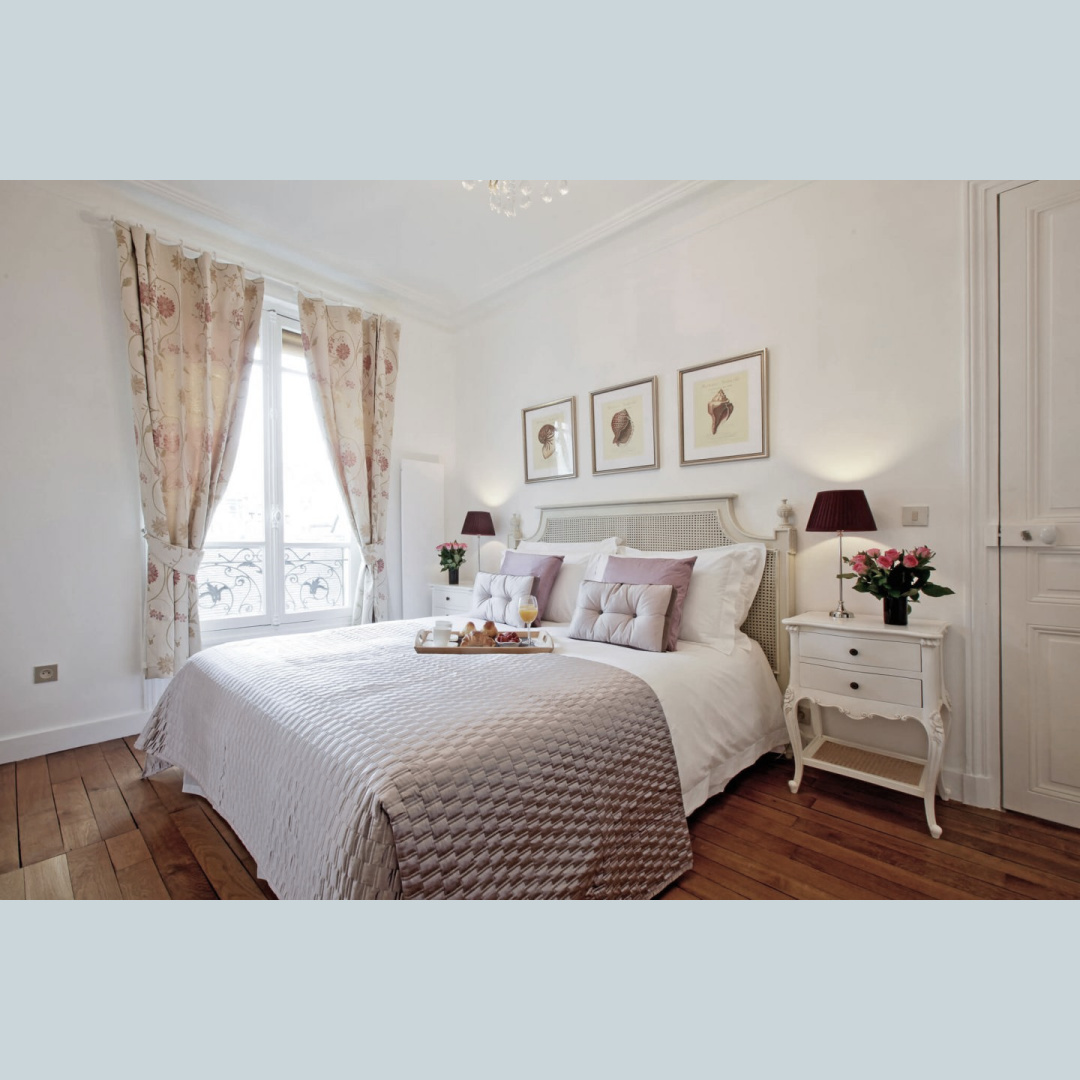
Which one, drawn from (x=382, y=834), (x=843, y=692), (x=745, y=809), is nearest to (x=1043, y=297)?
(x=843, y=692)

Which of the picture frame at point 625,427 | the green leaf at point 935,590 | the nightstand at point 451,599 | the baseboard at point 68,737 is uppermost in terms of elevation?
the picture frame at point 625,427

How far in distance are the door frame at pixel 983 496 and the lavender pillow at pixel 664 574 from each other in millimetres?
1091

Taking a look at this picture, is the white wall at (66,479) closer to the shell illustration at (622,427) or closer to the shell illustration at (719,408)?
the shell illustration at (622,427)

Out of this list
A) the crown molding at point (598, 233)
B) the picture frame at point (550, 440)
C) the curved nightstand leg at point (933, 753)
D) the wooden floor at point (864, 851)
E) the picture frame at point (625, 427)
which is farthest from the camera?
the picture frame at point (550, 440)

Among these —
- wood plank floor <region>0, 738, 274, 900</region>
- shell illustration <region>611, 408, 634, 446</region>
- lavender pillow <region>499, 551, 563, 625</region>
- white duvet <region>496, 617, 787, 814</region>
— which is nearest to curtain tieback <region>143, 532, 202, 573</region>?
wood plank floor <region>0, 738, 274, 900</region>

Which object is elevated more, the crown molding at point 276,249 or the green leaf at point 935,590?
the crown molding at point 276,249

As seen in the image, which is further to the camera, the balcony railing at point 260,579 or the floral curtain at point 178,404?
the balcony railing at point 260,579

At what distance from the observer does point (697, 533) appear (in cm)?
278

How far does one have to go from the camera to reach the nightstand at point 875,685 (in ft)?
5.99

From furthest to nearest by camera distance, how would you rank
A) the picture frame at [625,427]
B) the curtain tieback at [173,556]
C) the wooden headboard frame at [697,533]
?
the picture frame at [625,427] → the curtain tieback at [173,556] → the wooden headboard frame at [697,533]

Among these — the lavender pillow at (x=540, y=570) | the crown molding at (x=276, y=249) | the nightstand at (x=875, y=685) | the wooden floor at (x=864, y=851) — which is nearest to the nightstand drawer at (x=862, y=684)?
the nightstand at (x=875, y=685)

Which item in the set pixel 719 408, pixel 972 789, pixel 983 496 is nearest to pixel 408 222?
pixel 719 408

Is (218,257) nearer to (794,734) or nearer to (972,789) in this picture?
(794,734)

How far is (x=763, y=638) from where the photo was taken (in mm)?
2492
